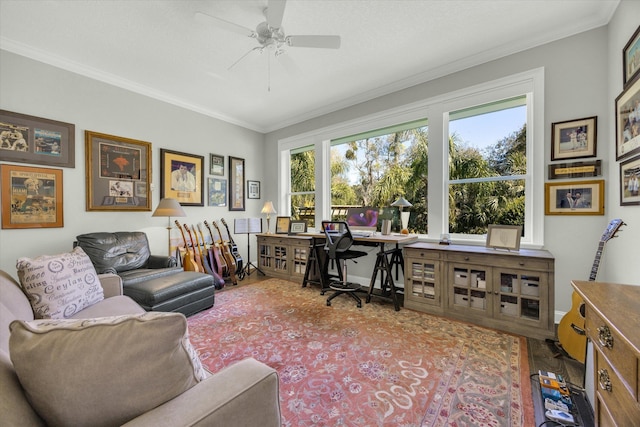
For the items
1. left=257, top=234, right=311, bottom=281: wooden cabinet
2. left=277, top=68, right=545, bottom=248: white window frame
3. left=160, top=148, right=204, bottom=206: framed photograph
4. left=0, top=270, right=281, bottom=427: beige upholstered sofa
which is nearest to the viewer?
left=0, top=270, right=281, bottom=427: beige upholstered sofa

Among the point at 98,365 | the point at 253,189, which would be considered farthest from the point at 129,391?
the point at 253,189

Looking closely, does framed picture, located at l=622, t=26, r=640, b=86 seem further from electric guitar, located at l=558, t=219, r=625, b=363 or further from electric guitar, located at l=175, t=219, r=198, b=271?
electric guitar, located at l=175, t=219, r=198, b=271

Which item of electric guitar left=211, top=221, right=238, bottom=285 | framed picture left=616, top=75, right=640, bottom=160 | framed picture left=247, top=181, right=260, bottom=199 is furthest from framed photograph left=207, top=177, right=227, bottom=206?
framed picture left=616, top=75, right=640, bottom=160

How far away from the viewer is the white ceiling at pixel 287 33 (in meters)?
2.23

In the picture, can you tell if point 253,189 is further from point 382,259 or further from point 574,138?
point 574,138

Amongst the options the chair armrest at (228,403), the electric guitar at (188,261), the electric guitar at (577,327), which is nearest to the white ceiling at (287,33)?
the electric guitar at (577,327)

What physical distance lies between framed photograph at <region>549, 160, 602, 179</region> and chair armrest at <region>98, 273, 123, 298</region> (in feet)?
13.8

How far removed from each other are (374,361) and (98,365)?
181 cm

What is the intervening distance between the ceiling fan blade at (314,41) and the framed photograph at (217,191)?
9.68ft

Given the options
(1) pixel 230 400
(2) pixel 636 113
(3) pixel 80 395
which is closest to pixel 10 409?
(3) pixel 80 395

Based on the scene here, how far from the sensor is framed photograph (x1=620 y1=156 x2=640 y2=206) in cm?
179

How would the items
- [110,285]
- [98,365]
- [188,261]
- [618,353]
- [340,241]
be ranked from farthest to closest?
[188,261] → [340,241] → [110,285] → [618,353] → [98,365]

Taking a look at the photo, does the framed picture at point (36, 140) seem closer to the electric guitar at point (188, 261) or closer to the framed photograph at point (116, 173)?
the framed photograph at point (116, 173)

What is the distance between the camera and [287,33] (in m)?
2.58
